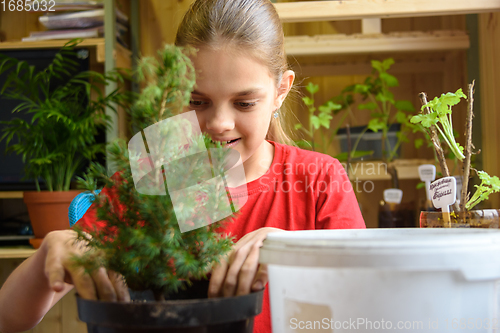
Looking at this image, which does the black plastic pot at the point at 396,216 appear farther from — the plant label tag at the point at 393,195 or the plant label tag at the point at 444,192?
the plant label tag at the point at 444,192

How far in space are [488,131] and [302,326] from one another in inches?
60.6

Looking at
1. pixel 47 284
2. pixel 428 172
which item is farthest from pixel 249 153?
pixel 47 284

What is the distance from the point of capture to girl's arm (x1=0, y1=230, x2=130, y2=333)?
1.07 feet

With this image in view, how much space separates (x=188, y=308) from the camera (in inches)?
11.3

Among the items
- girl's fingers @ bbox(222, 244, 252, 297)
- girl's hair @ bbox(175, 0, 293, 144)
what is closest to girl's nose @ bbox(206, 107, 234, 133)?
girl's hair @ bbox(175, 0, 293, 144)

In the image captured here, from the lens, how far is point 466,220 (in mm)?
640

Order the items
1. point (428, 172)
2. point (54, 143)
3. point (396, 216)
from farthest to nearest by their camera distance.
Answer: point (54, 143)
point (396, 216)
point (428, 172)

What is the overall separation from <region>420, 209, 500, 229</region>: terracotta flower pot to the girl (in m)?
0.21

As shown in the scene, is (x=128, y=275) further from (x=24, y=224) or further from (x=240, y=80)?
(x=24, y=224)

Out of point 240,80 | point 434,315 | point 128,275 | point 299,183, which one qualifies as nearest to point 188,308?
point 128,275

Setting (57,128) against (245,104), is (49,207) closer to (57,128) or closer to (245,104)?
(57,128)

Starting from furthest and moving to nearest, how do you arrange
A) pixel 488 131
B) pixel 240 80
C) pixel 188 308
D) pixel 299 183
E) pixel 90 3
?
pixel 90 3 < pixel 488 131 < pixel 299 183 < pixel 240 80 < pixel 188 308

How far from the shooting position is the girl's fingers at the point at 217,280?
0.35 meters

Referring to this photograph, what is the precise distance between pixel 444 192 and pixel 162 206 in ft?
1.55
